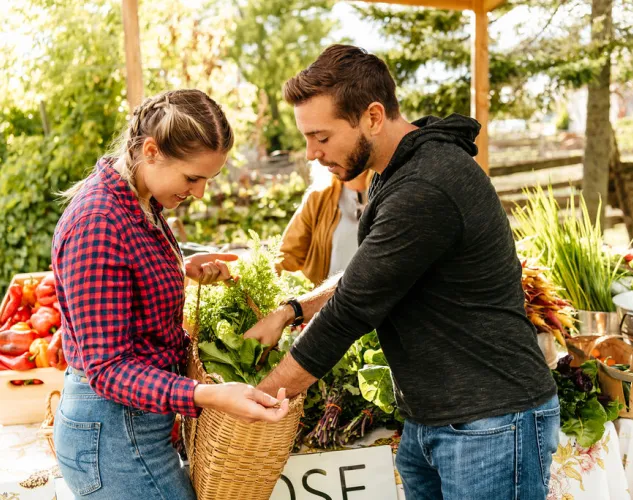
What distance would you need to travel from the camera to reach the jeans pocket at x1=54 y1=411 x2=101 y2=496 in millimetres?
1650

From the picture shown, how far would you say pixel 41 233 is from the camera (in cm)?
578

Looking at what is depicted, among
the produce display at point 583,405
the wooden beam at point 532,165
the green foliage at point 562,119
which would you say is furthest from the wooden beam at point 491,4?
the green foliage at point 562,119

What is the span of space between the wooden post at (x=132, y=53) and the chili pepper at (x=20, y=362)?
161 cm

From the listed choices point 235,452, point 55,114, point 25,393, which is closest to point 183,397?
point 235,452

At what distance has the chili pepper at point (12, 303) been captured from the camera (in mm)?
3229

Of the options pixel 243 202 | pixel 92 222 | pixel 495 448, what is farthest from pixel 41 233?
pixel 495 448

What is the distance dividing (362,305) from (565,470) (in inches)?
57.9

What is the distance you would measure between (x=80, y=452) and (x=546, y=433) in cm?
117

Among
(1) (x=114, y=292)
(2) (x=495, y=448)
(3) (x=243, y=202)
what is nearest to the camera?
(1) (x=114, y=292)

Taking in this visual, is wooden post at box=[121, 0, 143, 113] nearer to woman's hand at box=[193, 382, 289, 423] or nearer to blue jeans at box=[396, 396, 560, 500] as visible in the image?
woman's hand at box=[193, 382, 289, 423]

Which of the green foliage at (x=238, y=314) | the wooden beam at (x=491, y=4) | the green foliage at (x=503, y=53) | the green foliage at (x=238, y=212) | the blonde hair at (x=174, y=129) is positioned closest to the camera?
the blonde hair at (x=174, y=129)

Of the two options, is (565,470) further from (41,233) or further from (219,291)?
(41,233)

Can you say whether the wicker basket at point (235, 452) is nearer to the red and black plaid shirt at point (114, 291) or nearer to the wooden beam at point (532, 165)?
the red and black plaid shirt at point (114, 291)

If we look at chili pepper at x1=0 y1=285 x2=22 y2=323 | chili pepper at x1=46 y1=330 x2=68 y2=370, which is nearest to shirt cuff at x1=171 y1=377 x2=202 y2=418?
chili pepper at x1=46 y1=330 x2=68 y2=370
